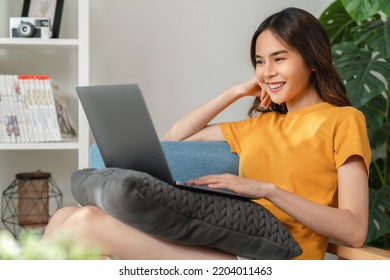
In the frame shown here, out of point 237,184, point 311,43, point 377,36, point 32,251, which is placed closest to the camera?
point 32,251

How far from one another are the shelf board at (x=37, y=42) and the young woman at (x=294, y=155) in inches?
36.9

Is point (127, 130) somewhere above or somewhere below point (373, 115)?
above

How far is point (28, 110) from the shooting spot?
270 cm

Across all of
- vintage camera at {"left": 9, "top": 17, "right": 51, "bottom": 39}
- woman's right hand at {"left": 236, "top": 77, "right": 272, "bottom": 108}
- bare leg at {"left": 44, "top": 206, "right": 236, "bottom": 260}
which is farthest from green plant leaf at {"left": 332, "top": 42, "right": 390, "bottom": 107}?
bare leg at {"left": 44, "top": 206, "right": 236, "bottom": 260}

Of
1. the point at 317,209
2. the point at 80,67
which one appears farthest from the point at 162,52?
the point at 317,209

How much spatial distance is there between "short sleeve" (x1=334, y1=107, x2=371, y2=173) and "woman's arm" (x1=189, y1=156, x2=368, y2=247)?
0.33 ft

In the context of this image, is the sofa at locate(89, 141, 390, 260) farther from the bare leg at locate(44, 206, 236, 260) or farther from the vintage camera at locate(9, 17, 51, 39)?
the vintage camera at locate(9, 17, 51, 39)

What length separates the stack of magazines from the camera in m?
2.68

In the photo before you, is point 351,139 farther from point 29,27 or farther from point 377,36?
point 29,27

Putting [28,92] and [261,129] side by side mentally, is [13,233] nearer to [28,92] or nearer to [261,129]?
[28,92]

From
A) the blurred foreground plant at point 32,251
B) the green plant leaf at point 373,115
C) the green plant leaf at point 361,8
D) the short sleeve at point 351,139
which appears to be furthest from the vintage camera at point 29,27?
the blurred foreground plant at point 32,251

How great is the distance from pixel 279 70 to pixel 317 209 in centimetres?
41
